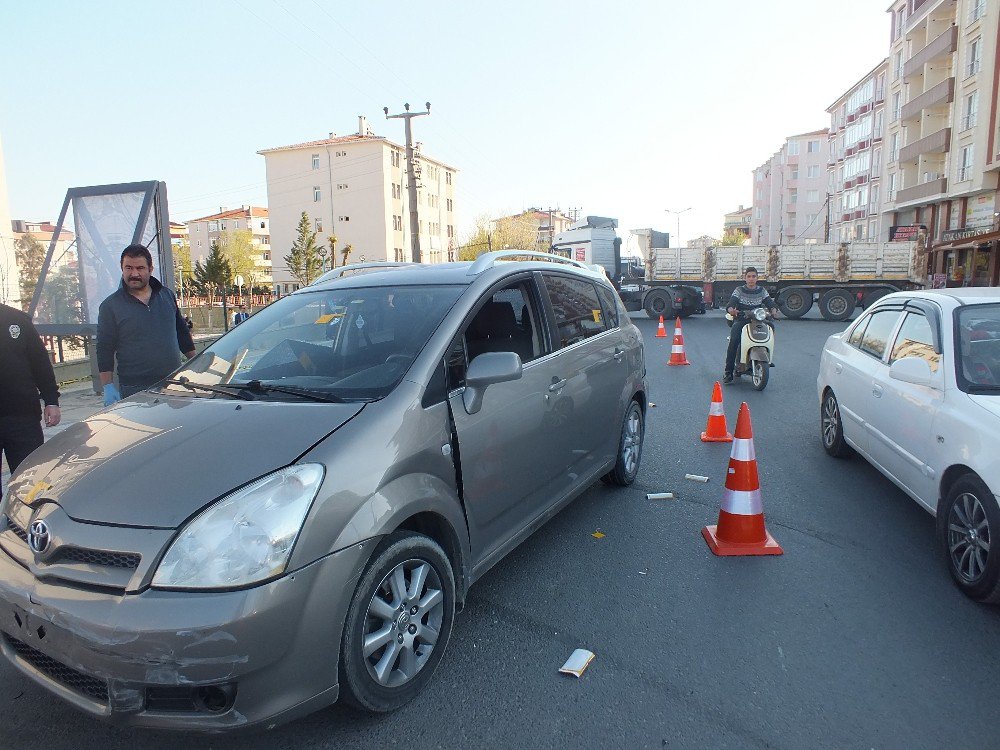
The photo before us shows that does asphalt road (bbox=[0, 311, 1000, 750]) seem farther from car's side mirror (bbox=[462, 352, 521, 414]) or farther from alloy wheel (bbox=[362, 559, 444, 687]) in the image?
car's side mirror (bbox=[462, 352, 521, 414])

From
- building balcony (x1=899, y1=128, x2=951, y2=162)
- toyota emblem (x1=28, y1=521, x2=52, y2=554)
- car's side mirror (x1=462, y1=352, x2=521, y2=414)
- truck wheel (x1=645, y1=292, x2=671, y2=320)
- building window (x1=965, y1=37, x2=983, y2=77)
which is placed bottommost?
truck wheel (x1=645, y1=292, x2=671, y2=320)

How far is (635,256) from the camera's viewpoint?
4369cm

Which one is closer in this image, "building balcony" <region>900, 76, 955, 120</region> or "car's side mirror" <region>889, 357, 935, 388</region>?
"car's side mirror" <region>889, 357, 935, 388</region>

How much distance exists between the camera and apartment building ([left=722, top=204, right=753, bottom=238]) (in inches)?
5276

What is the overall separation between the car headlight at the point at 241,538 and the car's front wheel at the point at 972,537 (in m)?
3.24

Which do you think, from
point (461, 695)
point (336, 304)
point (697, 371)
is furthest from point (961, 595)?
point (697, 371)

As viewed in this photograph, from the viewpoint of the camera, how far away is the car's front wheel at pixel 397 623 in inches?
97.7

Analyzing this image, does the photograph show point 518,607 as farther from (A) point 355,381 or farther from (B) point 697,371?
(B) point 697,371

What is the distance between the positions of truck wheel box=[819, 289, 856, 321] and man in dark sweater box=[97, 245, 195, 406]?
75.9ft

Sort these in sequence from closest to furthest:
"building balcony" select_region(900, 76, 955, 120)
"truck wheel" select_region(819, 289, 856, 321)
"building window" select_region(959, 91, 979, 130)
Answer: "truck wheel" select_region(819, 289, 856, 321), "building window" select_region(959, 91, 979, 130), "building balcony" select_region(900, 76, 955, 120)

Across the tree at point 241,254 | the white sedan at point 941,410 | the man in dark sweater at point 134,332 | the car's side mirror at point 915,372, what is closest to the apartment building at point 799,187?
the tree at point 241,254

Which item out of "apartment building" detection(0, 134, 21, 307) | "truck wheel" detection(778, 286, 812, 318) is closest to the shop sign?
"truck wheel" detection(778, 286, 812, 318)

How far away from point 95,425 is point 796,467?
5.42m

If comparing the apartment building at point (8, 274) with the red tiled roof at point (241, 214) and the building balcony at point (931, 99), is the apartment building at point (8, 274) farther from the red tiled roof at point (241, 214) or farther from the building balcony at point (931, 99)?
the red tiled roof at point (241, 214)
